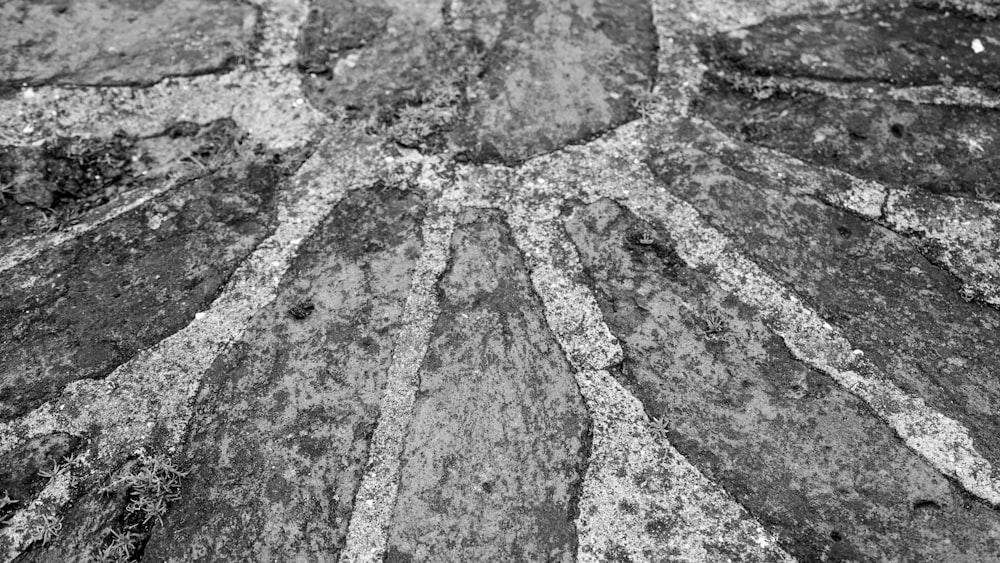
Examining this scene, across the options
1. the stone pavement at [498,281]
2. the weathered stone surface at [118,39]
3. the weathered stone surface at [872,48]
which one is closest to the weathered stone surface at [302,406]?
the stone pavement at [498,281]

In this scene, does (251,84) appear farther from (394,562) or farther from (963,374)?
(963,374)

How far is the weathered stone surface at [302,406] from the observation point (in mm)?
1286

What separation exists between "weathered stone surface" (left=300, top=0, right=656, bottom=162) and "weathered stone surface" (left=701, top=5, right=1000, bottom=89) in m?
0.27

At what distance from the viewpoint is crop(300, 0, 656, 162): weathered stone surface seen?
5.79ft

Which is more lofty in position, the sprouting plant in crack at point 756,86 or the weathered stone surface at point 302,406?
the sprouting plant in crack at point 756,86

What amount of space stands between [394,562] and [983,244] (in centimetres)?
136

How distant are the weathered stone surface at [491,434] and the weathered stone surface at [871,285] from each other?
1.58 feet

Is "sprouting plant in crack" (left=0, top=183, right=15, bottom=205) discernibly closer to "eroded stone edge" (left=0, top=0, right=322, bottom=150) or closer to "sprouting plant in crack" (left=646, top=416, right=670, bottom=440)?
"eroded stone edge" (left=0, top=0, right=322, bottom=150)

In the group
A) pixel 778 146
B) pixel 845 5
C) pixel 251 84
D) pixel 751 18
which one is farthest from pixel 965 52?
pixel 251 84

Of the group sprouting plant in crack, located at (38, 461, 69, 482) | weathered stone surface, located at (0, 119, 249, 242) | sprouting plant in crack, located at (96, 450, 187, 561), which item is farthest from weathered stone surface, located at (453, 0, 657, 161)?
sprouting plant in crack, located at (38, 461, 69, 482)

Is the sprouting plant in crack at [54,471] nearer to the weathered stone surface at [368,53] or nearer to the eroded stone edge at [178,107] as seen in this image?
the eroded stone edge at [178,107]

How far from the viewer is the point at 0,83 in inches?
70.8

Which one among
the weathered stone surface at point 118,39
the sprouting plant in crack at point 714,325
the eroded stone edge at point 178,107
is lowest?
the sprouting plant in crack at point 714,325

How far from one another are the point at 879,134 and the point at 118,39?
1.86 metres
